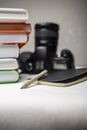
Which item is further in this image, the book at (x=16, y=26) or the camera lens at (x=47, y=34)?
the camera lens at (x=47, y=34)

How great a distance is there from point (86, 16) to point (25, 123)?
0.66m

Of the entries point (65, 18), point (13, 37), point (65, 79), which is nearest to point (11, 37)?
point (13, 37)

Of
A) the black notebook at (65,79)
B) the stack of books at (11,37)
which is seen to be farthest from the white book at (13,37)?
the black notebook at (65,79)

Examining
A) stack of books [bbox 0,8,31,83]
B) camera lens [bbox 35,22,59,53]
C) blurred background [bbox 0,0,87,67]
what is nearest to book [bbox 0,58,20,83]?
stack of books [bbox 0,8,31,83]

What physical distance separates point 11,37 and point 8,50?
3cm

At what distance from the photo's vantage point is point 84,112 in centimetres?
37

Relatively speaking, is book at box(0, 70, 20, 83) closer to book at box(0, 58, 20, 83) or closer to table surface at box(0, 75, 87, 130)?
book at box(0, 58, 20, 83)

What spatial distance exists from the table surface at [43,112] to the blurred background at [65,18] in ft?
1.76

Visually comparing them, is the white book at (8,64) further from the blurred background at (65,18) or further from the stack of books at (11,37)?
the blurred background at (65,18)

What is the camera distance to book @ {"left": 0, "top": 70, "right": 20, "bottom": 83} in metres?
0.51

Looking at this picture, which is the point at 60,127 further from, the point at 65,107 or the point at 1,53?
the point at 1,53

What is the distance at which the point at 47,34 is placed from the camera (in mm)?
724

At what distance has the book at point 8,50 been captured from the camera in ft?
1.69

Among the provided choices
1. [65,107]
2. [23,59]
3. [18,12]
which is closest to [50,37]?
[23,59]
